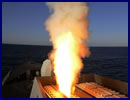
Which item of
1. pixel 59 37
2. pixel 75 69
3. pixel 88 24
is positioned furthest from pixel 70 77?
pixel 88 24

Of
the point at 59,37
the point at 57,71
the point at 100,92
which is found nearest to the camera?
the point at 100,92

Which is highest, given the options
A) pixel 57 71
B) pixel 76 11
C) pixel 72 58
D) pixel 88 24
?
pixel 76 11

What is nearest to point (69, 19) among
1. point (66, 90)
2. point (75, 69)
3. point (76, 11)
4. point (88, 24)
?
point (76, 11)

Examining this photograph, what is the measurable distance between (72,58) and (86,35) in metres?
2.07

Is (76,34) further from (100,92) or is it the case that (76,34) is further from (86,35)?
(100,92)

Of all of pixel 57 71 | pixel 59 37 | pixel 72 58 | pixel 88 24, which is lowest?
pixel 57 71

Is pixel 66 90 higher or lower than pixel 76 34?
lower

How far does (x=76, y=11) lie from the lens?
37.9 ft

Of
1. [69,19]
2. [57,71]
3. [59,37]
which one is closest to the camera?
A: [69,19]

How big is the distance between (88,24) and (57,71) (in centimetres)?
451

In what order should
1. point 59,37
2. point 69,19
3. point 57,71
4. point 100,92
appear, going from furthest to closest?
1. point 57,71
2. point 59,37
3. point 69,19
4. point 100,92

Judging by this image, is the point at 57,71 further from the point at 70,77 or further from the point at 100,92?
the point at 100,92

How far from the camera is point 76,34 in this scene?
40.5ft

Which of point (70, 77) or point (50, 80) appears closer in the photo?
point (70, 77)
